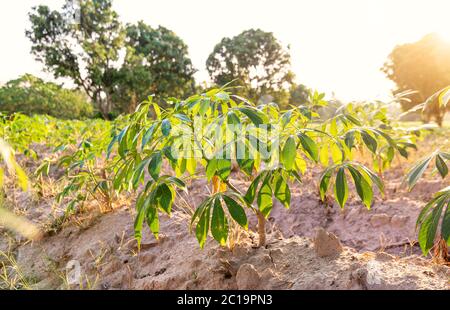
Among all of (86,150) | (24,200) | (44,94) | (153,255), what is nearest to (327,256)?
(153,255)

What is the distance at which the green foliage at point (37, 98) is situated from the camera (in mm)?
21828

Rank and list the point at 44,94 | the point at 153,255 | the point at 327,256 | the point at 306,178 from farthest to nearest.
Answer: the point at 44,94
the point at 306,178
the point at 153,255
the point at 327,256

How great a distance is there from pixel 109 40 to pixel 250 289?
2279 centimetres

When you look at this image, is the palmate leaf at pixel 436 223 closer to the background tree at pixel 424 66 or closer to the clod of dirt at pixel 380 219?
the clod of dirt at pixel 380 219

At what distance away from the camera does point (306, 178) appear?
9.51 feet

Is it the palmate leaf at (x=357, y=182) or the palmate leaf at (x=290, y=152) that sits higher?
the palmate leaf at (x=290, y=152)

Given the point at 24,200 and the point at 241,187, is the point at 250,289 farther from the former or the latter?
the point at 24,200

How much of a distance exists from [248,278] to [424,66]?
2249cm

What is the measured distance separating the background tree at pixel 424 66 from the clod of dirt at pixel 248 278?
20.8 metres

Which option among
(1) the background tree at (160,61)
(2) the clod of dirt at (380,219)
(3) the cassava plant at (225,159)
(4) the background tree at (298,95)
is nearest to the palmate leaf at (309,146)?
(3) the cassava plant at (225,159)

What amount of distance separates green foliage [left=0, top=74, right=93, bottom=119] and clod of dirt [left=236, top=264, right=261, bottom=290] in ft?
76.4

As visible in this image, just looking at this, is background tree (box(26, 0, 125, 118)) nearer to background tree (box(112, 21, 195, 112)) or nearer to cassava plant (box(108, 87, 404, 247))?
background tree (box(112, 21, 195, 112))

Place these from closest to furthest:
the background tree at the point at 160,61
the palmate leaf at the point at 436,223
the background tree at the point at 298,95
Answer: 1. the palmate leaf at the point at 436,223
2. the background tree at the point at 160,61
3. the background tree at the point at 298,95

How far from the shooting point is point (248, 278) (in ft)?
4.20
